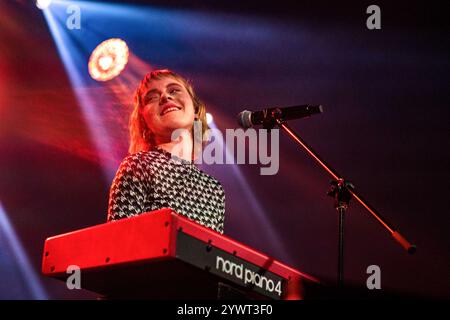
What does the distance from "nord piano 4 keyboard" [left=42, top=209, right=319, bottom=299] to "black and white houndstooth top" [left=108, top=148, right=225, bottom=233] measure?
393mm

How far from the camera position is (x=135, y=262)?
1856 mm

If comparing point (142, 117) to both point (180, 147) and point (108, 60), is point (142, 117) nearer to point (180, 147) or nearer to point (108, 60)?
point (180, 147)

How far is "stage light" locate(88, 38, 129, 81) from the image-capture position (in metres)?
4.91

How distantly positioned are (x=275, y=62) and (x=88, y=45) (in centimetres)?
147

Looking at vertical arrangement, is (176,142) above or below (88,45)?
below

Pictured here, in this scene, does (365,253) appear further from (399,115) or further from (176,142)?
(176,142)

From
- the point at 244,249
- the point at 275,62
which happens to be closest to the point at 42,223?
the point at 275,62

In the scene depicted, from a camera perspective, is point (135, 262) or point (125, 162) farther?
point (125, 162)

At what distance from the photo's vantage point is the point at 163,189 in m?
2.66

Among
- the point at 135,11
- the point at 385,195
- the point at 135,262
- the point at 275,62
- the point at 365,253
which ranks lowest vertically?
the point at 135,262

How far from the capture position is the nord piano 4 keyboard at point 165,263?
184 centimetres

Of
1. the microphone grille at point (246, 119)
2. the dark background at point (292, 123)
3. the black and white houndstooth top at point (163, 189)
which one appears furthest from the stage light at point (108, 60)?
the microphone grille at point (246, 119)

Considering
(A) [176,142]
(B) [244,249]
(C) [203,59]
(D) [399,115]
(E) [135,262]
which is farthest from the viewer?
(C) [203,59]

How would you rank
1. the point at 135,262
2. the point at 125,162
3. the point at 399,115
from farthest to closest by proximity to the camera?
the point at 399,115 < the point at 125,162 < the point at 135,262
